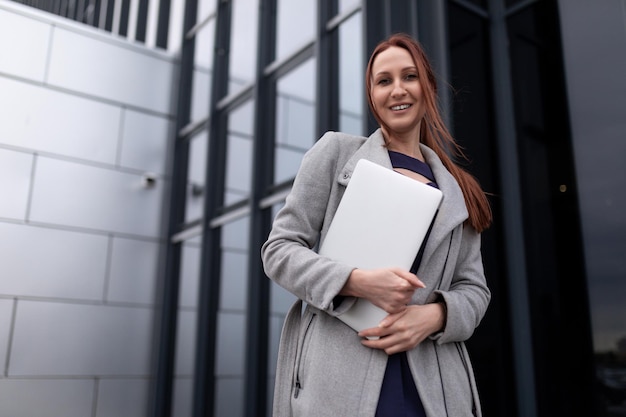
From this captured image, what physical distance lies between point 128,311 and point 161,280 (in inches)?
19.2

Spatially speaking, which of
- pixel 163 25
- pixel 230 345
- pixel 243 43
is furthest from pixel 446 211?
pixel 163 25

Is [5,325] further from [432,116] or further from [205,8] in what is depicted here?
[432,116]

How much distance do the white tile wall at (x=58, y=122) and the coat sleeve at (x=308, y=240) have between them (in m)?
6.04

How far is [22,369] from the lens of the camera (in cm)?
632

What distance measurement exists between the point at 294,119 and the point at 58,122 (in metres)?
2.95

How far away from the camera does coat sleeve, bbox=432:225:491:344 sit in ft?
4.40

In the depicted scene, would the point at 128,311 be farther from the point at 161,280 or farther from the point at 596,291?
the point at 596,291

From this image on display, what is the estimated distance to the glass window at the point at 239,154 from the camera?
20.4 feet

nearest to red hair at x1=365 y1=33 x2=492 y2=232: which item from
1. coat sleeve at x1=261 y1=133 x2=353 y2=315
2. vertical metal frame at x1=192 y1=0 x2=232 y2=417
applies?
coat sleeve at x1=261 y1=133 x2=353 y2=315

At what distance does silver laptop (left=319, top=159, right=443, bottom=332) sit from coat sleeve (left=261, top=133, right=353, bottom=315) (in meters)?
0.06

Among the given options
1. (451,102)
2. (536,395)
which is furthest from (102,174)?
(536,395)

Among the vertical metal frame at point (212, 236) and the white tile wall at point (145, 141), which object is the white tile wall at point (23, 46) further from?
the vertical metal frame at point (212, 236)

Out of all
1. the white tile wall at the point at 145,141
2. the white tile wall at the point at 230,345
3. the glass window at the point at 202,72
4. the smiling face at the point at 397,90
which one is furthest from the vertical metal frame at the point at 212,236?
the smiling face at the point at 397,90

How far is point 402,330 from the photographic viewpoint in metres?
1.26
